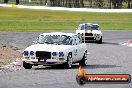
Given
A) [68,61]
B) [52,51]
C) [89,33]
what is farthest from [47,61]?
[89,33]

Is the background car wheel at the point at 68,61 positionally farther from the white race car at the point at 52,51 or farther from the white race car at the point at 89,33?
the white race car at the point at 89,33

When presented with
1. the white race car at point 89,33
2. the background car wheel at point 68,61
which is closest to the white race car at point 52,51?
the background car wheel at point 68,61

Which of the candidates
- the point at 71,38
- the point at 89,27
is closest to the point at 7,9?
the point at 89,27

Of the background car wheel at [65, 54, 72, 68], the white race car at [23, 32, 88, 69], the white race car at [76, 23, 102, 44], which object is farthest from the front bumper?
the white race car at [76, 23, 102, 44]

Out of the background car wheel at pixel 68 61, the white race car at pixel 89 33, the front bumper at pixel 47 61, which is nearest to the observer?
the front bumper at pixel 47 61

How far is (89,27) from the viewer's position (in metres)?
40.2

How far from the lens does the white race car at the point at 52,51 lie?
767 inches

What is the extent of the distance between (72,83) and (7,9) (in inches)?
3778

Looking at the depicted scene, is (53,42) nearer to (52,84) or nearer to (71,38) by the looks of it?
(71,38)

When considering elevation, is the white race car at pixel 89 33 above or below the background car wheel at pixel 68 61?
below

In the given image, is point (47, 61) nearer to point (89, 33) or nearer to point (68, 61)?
point (68, 61)

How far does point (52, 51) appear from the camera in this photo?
19.5m

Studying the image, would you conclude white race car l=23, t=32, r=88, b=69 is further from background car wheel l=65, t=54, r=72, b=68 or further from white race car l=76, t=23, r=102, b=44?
white race car l=76, t=23, r=102, b=44

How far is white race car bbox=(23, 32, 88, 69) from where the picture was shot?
19.5 metres
